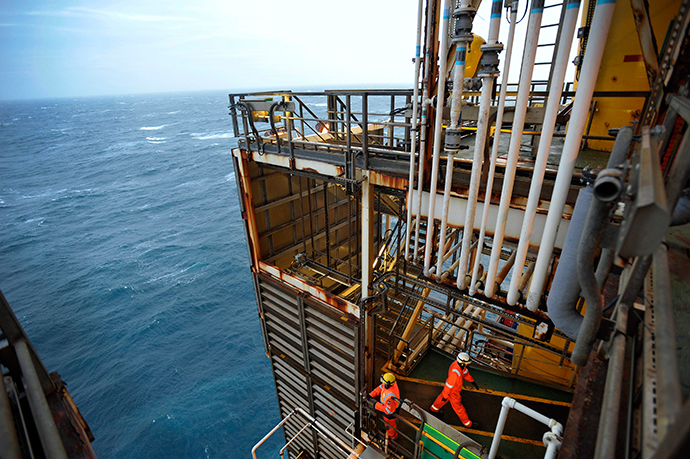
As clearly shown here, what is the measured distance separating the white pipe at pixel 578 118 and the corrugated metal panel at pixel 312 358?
13.6ft

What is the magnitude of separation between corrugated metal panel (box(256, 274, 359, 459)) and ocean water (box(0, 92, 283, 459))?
782cm

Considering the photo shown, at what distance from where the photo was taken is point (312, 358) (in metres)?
8.08

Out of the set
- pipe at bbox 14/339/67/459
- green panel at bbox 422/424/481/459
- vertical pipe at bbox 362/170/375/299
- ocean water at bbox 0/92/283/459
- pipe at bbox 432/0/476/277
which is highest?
pipe at bbox 432/0/476/277

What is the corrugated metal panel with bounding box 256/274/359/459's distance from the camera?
7316 millimetres

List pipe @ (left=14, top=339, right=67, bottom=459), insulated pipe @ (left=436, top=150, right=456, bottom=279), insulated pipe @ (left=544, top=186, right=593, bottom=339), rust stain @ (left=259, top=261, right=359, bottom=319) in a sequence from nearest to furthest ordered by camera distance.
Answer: pipe @ (left=14, top=339, right=67, bottom=459) → insulated pipe @ (left=544, top=186, right=593, bottom=339) → insulated pipe @ (left=436, top=150, right=456, bottom=279) → rust stain @ (left=259, top=261, right=359, bottom=319)

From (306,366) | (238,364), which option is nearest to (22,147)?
(238,364)

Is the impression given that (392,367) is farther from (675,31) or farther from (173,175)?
(173,175)

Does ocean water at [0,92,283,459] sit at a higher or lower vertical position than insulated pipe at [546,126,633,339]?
lower


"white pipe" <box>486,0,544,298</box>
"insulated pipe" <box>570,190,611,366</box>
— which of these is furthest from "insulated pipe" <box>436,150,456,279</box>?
"insulated pipe" <box>570,190,611,366</box>

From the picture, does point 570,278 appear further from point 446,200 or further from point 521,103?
point 446,200

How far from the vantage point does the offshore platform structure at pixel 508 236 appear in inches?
66.7

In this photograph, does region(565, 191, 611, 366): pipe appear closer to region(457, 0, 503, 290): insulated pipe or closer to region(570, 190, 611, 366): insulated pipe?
region(570, 190, 611, 366): insulated pipe

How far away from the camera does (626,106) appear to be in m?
5.33

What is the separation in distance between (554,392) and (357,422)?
14.6 feet
